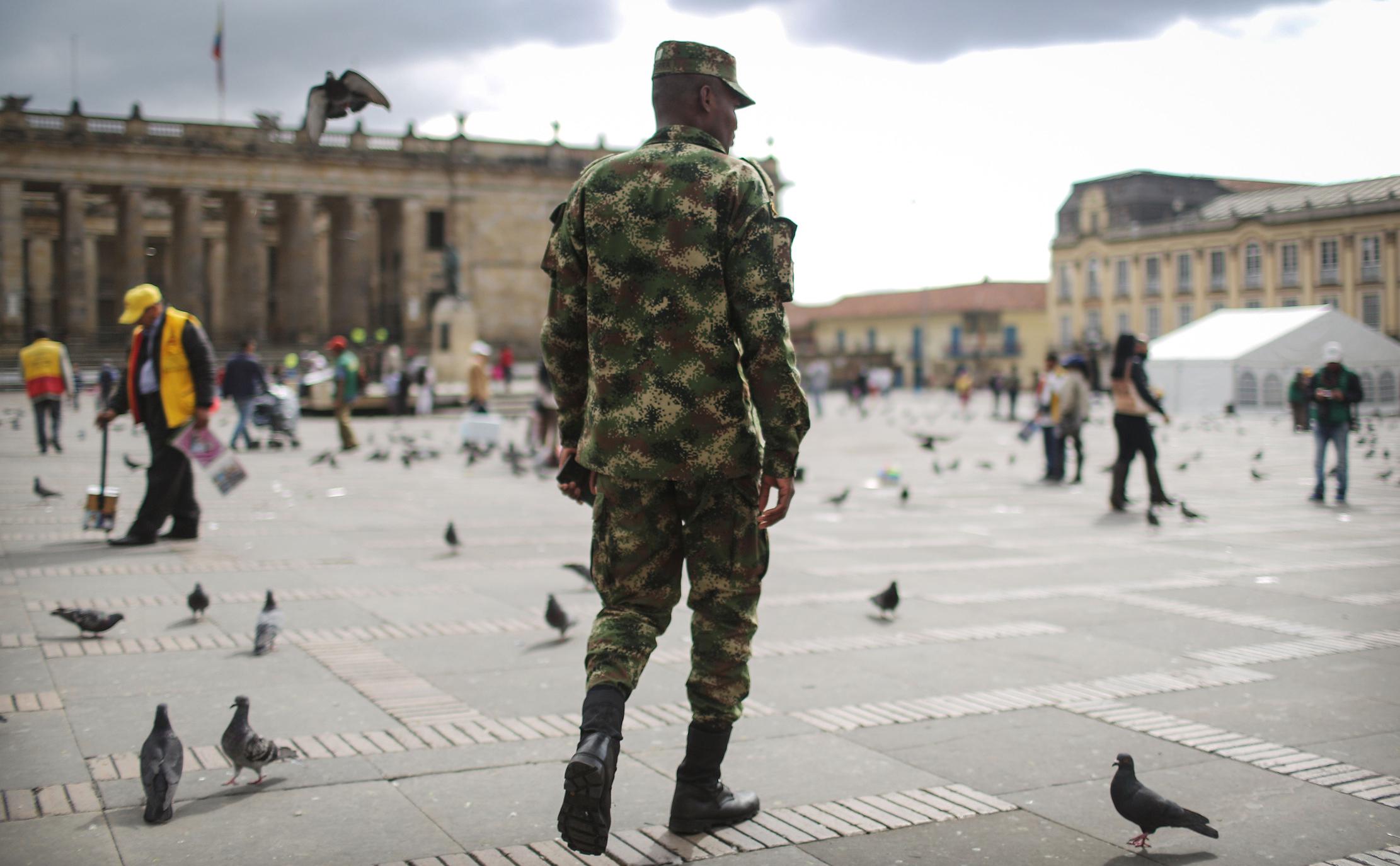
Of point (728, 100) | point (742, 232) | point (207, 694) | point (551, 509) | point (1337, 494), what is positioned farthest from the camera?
point (1337, 494)

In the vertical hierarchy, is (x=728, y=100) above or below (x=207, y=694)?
above

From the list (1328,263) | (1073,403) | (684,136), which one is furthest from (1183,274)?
(684,136)

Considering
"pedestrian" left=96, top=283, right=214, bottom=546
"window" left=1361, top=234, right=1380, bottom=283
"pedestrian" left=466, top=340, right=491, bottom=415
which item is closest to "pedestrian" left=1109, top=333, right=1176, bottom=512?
"window" left=1361, top=234, right=1380, bottom=283

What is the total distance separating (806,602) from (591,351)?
167 inches

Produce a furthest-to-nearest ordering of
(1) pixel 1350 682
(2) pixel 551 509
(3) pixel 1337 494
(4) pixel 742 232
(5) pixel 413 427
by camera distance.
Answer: (5) pixel 413 427, (3) pixel 1337 494, (2) pixel 551 509, (1) pixel 1350 682, (4) pixel 742 232

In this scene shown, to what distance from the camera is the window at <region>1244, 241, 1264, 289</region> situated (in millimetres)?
44719

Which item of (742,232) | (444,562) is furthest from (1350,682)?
(444,562)

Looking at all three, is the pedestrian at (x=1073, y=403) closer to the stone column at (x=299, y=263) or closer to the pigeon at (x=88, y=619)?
the pigeon at (x=88, y=619)

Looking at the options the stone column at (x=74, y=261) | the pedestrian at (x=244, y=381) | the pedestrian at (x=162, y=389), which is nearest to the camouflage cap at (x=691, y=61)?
the pedestrian at (x=162, y=389)

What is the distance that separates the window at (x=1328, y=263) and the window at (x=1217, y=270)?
31.9m

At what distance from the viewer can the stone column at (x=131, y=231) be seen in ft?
219

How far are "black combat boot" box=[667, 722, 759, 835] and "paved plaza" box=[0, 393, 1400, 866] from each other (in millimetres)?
78

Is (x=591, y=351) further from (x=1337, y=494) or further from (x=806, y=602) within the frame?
(x=1337, y=494)

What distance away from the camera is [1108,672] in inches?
228
